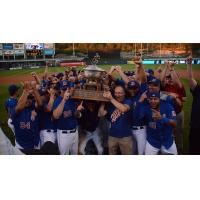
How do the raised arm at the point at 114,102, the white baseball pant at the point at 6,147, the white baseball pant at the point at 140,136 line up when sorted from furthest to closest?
1. the white baseball pant at the point at 6,147
2. the white baseball pant at the point at 140,136
3. the raised arm at the point at 114,102

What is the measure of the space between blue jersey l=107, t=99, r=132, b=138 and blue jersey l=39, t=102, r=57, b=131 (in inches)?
30.8

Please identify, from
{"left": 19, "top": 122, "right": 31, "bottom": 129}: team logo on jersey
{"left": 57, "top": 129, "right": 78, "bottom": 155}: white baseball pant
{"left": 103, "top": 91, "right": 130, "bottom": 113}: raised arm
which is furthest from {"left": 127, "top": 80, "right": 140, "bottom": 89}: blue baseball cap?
{"left": 19, "top": 122, "right": 31, "bottom": 129}: team logo on jersey

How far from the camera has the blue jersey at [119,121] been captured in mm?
5574

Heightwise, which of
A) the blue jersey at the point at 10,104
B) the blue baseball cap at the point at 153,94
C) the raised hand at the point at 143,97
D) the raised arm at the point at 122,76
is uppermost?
the raised arm at the point at 122,76

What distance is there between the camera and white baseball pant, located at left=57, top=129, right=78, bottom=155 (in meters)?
5.68

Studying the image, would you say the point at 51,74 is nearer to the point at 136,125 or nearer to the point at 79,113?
the point at 79,113

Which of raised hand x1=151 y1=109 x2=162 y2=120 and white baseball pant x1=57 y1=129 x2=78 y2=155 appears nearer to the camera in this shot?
raised hand x1=151 y1=109 x2=162 y2=120

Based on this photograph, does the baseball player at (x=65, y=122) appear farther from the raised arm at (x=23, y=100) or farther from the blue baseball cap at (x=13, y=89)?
the blue baseball cap at (x=13, y=89)

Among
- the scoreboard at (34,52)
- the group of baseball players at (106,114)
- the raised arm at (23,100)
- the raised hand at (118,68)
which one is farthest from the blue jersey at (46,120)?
the raised hand at (118,68)

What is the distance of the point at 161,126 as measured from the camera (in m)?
5.57

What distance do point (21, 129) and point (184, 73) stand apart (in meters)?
2.35

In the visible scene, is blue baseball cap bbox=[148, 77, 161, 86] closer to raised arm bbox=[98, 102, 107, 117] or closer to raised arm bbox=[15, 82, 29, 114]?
raised arm bbox=[98, 102, 107, 117]
